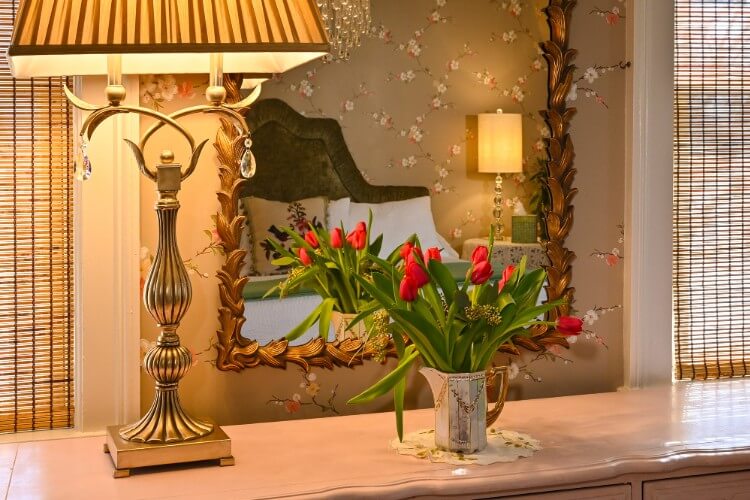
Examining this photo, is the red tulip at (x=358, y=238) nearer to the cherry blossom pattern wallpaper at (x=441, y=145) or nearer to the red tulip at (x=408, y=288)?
the cherry blossom pattern wallpaper at (x=441, y=145)

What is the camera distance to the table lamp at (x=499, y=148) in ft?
7.28

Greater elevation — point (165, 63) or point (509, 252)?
point (165, 63)

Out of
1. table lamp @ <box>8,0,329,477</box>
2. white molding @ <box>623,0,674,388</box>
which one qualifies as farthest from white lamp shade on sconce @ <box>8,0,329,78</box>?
white molding @ <box>623,0,674,388</box>

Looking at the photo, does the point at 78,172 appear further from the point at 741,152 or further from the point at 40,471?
the point at 741,152

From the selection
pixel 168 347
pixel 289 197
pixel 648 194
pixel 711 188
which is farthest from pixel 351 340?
pixel 711 188

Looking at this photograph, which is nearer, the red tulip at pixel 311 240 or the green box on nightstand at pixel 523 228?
the red tulip at pixel 311 240

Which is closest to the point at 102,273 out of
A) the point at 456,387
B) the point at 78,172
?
the point at 78,172

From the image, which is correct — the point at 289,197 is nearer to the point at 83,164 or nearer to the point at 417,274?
the point at 417,274

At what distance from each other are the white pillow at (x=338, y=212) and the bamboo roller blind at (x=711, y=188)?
0.87 metres

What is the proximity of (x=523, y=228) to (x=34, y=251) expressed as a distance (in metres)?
1.06

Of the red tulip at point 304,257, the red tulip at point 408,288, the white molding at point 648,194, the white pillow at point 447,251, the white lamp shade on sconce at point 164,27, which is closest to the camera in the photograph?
the white lamp shade on sconce at point 164,27

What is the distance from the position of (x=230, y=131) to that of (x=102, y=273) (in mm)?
389

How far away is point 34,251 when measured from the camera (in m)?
1.99

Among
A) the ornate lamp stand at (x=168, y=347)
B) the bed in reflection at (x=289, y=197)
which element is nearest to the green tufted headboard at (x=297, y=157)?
the bed in reflection at (x=289, y=197)
